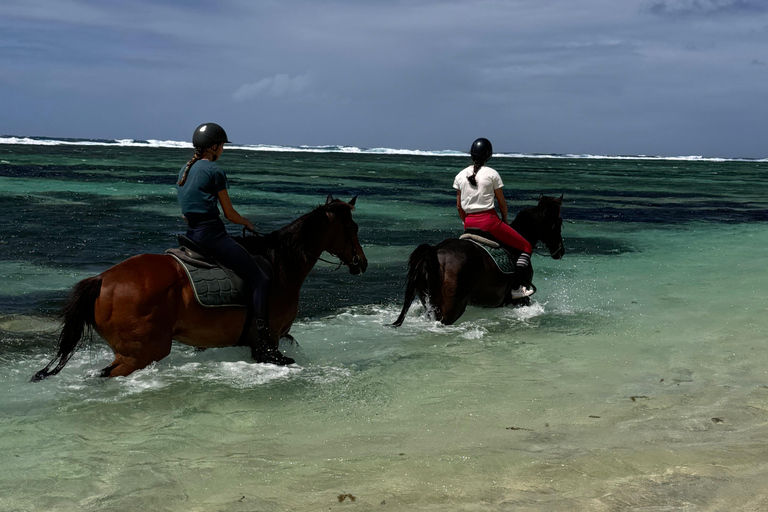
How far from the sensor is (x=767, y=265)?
16.8 meters

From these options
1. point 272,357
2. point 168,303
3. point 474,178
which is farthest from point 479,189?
point 168,303

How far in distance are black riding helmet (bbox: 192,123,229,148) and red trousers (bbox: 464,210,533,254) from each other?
13.6 ft

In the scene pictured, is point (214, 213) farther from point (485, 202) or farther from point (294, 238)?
point (485, 202)

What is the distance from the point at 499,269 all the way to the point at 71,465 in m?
6.13

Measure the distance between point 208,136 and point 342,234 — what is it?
181 centimetres

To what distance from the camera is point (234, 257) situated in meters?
7.01

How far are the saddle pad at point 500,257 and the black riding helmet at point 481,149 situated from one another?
3.64 feet

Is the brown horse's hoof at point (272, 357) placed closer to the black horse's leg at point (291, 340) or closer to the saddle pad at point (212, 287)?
the black horse's leg at point (291, 340)

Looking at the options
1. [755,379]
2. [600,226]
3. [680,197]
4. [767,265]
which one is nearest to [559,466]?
[755,379]

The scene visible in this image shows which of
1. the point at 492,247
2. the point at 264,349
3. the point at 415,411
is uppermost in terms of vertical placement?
the point at 492,247

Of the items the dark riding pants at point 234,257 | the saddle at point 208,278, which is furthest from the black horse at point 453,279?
the saddle at point 208,278

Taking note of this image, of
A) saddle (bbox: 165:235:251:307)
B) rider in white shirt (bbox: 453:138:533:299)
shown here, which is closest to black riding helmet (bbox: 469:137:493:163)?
rider in white shirt (bbox: 453:138:533:299)

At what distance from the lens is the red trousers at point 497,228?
32.8 feet

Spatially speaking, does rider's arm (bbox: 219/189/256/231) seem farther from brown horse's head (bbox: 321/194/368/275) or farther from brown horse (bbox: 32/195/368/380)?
brown horse's head (bbox: 321/194/368/275)
